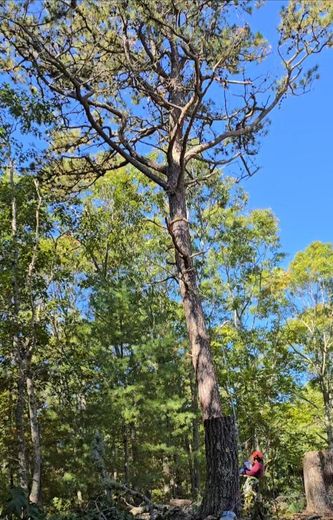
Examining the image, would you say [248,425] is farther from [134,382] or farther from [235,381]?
[134,382]

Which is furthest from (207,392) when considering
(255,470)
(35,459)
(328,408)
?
(328,408)

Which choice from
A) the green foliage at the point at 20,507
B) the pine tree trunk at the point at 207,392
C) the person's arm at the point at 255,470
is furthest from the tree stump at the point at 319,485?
the green foliage at the point at 20,507

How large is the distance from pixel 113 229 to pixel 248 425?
726 cm

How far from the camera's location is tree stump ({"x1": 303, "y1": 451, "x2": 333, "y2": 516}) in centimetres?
593

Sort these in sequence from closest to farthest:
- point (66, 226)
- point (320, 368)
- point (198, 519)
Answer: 1. point (198, 519)
2. point (66, 226)
3. point (320, 368)

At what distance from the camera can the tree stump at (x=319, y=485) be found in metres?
5.93

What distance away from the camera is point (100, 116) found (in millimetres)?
7223

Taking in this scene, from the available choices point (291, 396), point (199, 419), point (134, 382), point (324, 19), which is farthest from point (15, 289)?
point (291, 396)

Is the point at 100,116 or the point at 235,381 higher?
the point at 100,116

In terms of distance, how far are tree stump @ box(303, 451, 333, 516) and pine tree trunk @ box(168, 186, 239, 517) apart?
4.68 feet

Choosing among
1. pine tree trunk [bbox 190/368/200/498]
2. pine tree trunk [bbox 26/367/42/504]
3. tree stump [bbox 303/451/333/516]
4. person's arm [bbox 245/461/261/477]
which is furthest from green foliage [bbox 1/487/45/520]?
pine tree trunk [bbox 190/368/200/498]

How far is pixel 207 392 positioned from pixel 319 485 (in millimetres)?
1787

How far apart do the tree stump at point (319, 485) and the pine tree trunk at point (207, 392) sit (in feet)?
4.68

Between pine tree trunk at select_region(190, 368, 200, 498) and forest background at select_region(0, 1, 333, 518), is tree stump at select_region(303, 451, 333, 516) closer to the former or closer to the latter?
forest background at select_region(0, 1, 333, 518)
